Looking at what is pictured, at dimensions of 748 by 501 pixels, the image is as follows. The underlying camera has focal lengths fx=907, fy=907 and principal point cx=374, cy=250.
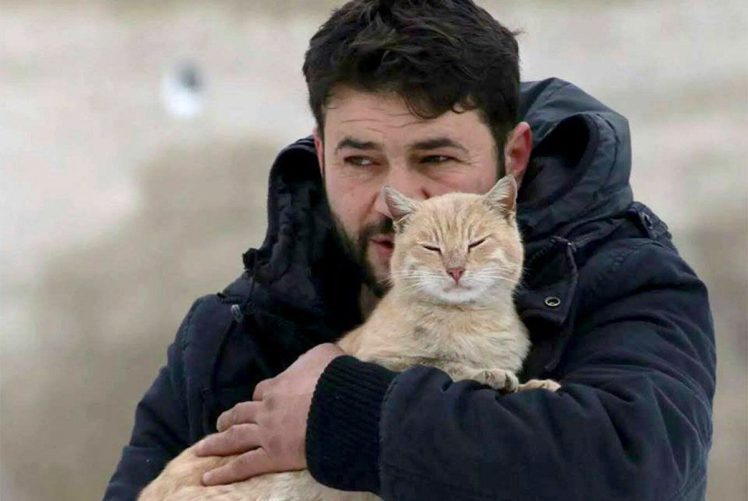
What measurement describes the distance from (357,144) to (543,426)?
1.72 feet

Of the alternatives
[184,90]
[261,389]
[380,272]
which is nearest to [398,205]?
[380,272]

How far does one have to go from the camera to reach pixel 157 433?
148 cm

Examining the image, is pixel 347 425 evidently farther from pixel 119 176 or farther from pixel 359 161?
pixel 119 176

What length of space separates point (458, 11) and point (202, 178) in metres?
1.31

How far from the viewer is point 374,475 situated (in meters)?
1.00

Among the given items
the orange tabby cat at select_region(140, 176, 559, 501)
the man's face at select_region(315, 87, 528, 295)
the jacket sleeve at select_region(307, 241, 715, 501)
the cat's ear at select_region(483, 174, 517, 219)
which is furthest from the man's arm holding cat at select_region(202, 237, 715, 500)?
the man's face at select_region(315, 87, 528, 295)

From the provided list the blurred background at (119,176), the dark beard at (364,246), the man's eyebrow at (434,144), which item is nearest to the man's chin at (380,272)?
the dark beard at (364,246)

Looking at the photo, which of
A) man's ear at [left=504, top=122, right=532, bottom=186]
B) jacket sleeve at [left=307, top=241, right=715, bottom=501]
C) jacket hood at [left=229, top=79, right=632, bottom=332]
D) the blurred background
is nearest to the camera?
jacket sleeve at [left=307, top=241, right=715, bottom=501]

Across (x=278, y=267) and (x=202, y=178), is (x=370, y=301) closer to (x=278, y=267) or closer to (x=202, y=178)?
(x=278, y=267)

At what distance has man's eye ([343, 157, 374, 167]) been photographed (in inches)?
51.9

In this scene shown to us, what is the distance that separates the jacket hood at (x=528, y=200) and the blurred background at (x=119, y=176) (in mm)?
963

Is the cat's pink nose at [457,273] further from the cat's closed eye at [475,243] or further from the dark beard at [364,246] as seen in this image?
A: the dark beard at [364,246]

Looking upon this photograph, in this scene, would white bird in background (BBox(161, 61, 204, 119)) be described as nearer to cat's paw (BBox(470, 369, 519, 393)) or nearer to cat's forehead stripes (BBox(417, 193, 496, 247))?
cat's forehead stripes (BBox(417, 193, 496, 247))

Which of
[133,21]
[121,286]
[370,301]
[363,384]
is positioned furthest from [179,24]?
[363,384]
